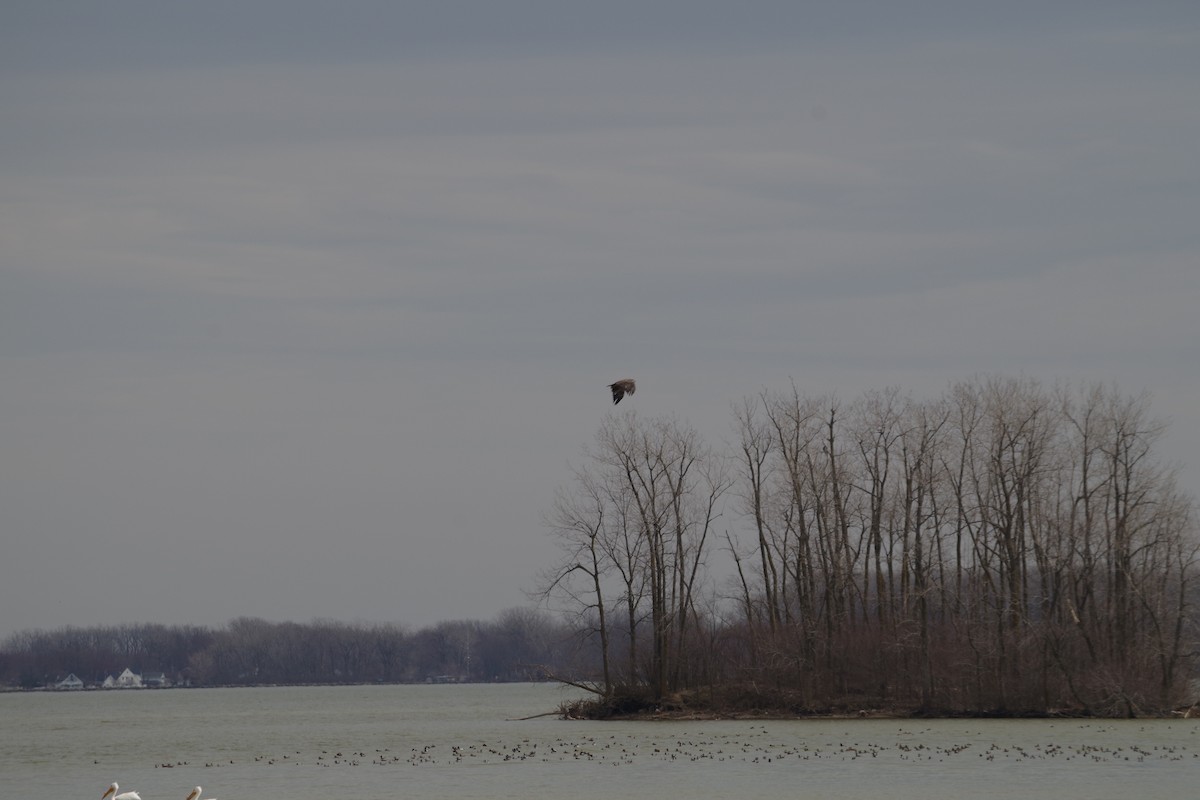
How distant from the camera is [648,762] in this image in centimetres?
3756

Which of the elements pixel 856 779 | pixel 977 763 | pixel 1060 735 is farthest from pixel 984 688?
pixel 856 779

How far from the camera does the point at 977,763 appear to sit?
115 ft

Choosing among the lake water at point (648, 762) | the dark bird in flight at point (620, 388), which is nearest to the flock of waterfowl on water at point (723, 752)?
the lake water at point (648, 762)

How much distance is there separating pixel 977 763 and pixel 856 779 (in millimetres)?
4378

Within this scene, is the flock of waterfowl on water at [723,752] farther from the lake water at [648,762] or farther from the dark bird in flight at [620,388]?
the dark bird in flight at [620,388]

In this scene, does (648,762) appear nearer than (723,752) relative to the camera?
Yes

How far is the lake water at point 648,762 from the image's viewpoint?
30906mm

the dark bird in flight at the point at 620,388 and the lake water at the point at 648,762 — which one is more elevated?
the dark bird in flight at the point at 620,388

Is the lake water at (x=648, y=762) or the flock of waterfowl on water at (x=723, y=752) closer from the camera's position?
the lake water at (x=648, y=762)

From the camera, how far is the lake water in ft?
101

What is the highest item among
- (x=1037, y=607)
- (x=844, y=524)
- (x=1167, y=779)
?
(x=844, y=524)

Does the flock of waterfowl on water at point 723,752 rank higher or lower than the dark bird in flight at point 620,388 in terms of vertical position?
lower

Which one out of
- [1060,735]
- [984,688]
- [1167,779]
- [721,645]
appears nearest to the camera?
[1167,779]

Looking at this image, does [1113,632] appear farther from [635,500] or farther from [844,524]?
[635,500]
